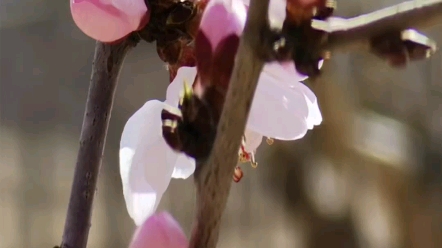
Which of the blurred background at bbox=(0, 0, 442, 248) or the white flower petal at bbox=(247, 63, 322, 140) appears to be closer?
the white flower petal at bbox=(247, 63, 322, 140)

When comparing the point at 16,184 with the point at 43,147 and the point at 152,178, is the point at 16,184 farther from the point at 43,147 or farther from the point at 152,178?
the point at 152,178

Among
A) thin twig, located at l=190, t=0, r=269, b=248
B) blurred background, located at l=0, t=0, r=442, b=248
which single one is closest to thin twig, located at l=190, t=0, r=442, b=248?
thin twig, located at l=190, t=0, r=269, b=248

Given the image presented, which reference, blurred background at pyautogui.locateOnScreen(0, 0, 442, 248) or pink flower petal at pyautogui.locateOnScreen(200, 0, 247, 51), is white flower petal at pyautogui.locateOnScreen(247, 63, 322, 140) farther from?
blurred background at pyautogui.locateOnScreen(0, 0, 442, 248)

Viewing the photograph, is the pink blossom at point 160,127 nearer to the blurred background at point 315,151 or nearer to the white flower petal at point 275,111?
the white flower petal at point 275,111

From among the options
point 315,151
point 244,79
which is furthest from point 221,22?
point 315,151

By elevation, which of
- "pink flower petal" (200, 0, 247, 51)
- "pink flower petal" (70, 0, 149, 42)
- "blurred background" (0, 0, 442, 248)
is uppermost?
"pink flower petal" (200, 0, 247, 51)

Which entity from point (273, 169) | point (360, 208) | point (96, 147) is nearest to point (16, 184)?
point (273, 169)

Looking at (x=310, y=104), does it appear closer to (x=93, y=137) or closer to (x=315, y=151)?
(x=93, y=137)
